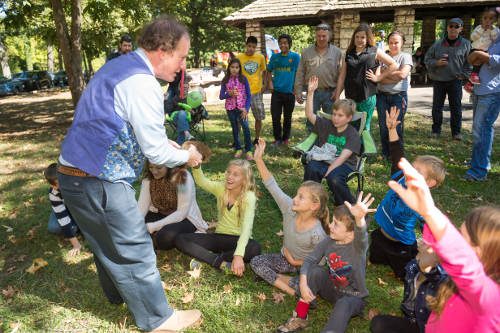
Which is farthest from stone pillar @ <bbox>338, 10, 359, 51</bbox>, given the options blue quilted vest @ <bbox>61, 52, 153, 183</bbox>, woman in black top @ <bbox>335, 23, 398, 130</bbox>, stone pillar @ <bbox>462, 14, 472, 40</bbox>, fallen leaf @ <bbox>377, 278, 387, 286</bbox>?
blue quilted vest @ <bbox>61, 52, 153, 183</bbox>

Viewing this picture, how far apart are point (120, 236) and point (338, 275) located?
1.74m

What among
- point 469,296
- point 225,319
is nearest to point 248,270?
point 225,319

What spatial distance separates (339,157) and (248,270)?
1803mm

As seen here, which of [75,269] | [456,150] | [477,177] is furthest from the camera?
[456,150]

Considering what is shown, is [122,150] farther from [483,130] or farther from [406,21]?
[406,21]

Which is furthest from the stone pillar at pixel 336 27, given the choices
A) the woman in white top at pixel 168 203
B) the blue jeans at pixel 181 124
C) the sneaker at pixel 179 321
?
the sneaker at pixel 179 321

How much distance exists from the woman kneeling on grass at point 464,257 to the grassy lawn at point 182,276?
1320 mm

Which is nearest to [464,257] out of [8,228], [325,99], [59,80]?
[8,228]

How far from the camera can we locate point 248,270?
155 inches

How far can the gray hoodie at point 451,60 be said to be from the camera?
751 centimetres

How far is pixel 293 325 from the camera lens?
3068mm

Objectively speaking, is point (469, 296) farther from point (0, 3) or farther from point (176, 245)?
point (0, 3)

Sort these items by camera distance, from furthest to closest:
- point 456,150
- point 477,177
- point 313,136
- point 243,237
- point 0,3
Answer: point 0,3 < point 456,150 < point 477,177 < point 313,136 < point 243,237

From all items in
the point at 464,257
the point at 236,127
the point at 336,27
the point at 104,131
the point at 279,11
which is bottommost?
the point at 236,127
